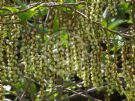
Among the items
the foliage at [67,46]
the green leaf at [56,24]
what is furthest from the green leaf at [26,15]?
the green leaf at [56,24]

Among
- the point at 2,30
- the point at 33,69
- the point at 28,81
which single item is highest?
the point at 2,30

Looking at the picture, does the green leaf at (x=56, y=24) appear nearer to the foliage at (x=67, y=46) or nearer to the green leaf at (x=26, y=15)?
the foliage at (x=67, y=46)

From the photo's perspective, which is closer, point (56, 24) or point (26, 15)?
point (26, 15)

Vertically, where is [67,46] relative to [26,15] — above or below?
below

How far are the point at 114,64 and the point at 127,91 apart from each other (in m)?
0.18

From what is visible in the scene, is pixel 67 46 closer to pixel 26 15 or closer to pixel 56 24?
pixel 56 24

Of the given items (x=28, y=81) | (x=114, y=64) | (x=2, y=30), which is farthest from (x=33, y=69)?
(x=28, y=81)

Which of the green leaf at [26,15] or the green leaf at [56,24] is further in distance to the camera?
the green leaf at [56,24]

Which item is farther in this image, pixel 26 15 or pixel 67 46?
pixel 67 46

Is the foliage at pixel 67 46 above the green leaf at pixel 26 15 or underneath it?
underneath

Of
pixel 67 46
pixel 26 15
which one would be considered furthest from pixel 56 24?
pixel 26 15

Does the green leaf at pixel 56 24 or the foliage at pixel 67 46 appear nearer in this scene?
the foliage at pixel 67 46

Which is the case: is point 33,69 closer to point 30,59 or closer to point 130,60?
point 30,59

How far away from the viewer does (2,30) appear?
7.93 ft
